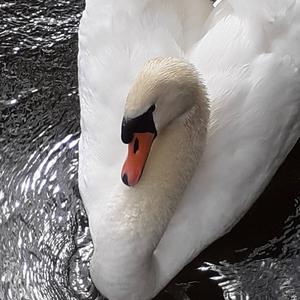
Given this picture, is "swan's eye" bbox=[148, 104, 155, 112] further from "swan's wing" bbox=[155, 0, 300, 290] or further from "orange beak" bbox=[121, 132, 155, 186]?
"swan's wing" bbox=[155, 0, 300, 290]

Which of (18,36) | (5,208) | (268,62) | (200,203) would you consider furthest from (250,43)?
(18,36)

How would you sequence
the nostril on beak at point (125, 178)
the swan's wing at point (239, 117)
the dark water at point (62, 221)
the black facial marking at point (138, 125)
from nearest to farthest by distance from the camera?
the black facial marking at point (138, 125) → the nostril on beak at point (125, 178) → the swan's wing at point (239, 117) → the dark water at point (62, 221)

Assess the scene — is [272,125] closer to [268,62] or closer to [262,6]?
[268,62]

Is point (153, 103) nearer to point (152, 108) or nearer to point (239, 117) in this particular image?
point (152, 108)

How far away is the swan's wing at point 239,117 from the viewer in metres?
2.96

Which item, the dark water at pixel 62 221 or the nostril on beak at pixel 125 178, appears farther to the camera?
the dark water at pixel 62 221

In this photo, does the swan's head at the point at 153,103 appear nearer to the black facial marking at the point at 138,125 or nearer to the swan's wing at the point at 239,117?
the black facial marking at the point at 138,125

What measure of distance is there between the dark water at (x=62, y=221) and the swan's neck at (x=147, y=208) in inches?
8.9

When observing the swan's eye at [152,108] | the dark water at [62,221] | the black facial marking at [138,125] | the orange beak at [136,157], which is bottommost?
the dark water at [62,221]

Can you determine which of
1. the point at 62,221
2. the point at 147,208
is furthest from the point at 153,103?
the point at 62,221

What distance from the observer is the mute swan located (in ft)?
9.46

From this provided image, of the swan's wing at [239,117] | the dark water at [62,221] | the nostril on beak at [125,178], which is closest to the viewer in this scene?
the nostril on beak at [125,178]

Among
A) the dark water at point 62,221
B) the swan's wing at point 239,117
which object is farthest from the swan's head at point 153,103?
the dark water at point 62,221

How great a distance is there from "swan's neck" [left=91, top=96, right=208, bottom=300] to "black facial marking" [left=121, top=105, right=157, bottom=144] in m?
0.17
